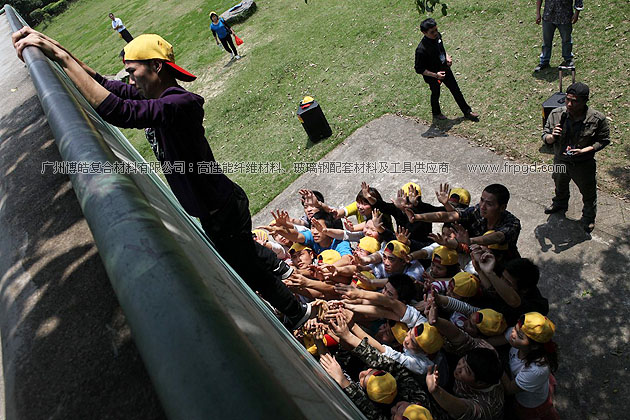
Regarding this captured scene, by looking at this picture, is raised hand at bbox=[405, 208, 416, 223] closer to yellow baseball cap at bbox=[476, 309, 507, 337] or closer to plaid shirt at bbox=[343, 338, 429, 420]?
Result: yellow baseball cap at bbox=[476, 309, 507, 337]

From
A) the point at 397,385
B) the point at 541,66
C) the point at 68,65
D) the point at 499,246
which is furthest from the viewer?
the point at 541,66

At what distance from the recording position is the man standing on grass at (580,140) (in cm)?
487

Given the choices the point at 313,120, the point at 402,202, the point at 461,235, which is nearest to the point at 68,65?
the point at 402,202

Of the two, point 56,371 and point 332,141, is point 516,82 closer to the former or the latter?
point 332,141

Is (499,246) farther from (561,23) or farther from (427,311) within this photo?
(561,23)

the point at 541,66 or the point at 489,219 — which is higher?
the point at 489,219

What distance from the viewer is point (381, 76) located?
10055 mm

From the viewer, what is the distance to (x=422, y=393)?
338 centimetres

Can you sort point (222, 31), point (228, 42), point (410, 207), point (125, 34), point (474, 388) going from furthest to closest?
point (125, 34) → point (228, 42) → point (222, 31) → point (410, 207) → point (474, 388)

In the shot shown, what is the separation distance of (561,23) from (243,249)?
6989mm

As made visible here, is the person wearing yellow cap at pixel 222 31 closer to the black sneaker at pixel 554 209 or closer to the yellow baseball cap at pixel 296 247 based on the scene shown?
the yellow baseball cap at pixel 296 247

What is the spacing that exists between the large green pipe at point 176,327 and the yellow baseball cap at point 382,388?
8.86ft

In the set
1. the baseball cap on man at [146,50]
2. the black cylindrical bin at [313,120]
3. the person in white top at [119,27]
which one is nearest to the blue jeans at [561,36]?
the black cylindrical bin at [313,120]

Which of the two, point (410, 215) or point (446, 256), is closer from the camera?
point (446, 256)
